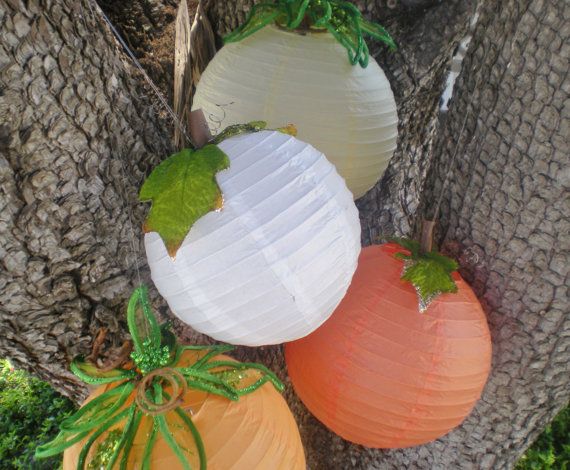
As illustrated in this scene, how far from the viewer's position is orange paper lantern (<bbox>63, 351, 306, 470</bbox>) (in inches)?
23.0

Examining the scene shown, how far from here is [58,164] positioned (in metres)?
0.67

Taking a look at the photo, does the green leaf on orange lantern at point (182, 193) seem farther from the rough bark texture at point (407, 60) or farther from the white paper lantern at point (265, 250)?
the rough bark texture at point (407, 60)

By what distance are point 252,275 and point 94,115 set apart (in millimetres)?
335

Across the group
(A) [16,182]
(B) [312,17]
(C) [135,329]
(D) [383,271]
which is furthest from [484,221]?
(A) [16,182]

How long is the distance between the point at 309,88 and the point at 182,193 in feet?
0.89

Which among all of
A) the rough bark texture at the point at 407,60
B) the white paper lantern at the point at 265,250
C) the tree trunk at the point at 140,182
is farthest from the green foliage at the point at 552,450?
the white paper lantern at the point at 265,250

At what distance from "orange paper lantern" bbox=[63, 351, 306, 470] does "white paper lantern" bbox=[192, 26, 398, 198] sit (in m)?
0.34

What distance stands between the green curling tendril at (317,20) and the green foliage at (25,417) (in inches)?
71.1

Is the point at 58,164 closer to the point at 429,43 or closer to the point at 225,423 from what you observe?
the point at 225,423

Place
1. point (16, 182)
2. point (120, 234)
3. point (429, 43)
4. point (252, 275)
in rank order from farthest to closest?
1. point (429, 43)
2. point (120, 234)
3. point (16, 182)
4. point (252, 275)

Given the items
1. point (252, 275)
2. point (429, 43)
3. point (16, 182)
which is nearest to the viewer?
point (252, 275)

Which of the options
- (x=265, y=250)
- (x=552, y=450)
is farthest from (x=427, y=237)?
(x=552, y=450)

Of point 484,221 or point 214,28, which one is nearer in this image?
point 484,221

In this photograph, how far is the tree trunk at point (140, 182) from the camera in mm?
654
